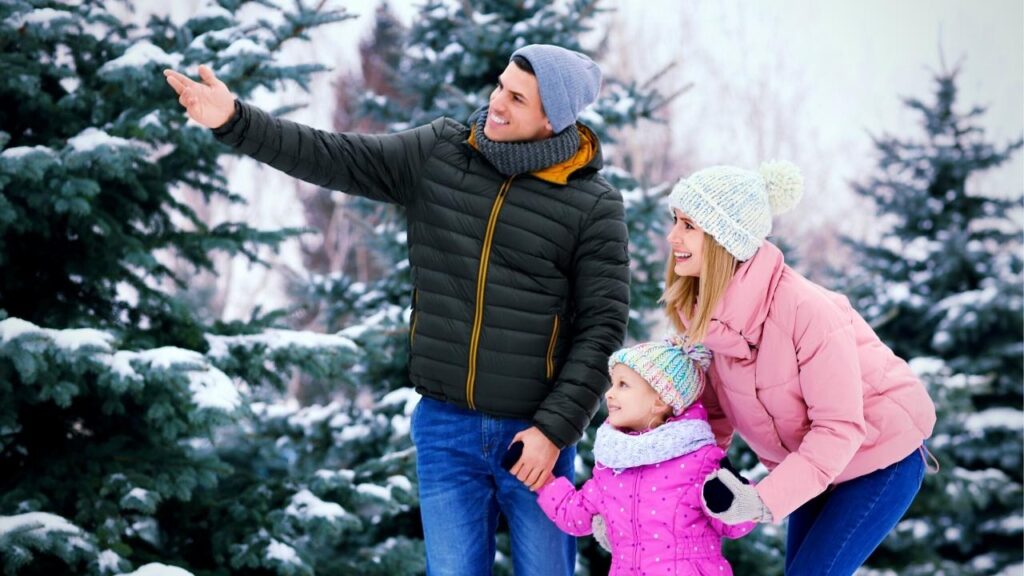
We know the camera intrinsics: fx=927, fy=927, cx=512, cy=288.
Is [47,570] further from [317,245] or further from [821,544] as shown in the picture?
[317,245]

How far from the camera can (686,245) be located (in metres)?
2.42

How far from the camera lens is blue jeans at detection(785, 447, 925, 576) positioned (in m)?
2.40

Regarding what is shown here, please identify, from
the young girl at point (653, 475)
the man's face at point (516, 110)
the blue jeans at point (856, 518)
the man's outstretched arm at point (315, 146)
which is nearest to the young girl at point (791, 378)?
the blue jeans at point (856, 518)

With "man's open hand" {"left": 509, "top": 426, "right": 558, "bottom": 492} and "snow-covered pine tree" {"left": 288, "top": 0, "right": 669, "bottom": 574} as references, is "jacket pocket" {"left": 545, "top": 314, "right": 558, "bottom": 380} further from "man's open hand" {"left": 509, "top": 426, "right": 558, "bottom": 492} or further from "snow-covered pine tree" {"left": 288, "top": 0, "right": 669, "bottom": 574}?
"snow-covered pine tree" {"left": 288, "top": 0, "right": 669, "bottom": 574}

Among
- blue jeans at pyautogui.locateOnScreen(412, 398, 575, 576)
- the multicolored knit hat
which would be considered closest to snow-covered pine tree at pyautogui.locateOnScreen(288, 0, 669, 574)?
blue jeans at pyautogui.locateOnScreen(412, 398, 575, 576)

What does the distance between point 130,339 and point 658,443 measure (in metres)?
2.61

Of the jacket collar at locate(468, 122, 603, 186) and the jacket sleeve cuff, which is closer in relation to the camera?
the jacket sleeve cuff

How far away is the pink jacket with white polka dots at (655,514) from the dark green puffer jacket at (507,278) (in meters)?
0.17

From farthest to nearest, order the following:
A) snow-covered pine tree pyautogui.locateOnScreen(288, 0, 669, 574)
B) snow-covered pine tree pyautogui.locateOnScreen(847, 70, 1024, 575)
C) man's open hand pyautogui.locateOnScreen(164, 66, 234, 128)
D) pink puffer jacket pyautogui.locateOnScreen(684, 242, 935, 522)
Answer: snow-covered pine tree pyautogui.locateOnScreen(847, 70, 1024, 575), snow-covered pine tree pyautogui.locateOnScreen(288, 0, 669, 574), man's open hand pyautogui.locateOnScreen(164, 66, 234, 128), pink puffer jacket pyautogui.locateOnScreen(684, 242, 935, 522)

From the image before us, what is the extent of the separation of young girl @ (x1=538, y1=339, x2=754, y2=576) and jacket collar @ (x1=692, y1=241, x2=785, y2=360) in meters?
0.19

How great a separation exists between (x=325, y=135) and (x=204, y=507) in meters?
2.53

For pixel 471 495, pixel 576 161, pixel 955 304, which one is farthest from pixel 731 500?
pixel 955 304

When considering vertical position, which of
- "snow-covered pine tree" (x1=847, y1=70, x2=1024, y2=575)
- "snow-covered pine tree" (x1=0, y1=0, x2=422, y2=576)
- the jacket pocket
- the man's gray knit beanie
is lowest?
"snow-covered pine tree" (x1=847, y1=70, x2=1024, y2=575)

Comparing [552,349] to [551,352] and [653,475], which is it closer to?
[551,352]
